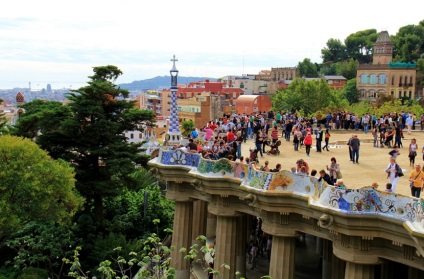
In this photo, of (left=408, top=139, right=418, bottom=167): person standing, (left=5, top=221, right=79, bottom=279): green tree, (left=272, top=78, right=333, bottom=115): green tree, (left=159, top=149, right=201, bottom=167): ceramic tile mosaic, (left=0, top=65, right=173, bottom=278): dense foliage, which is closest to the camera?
(left=408, top=139, right=418, bottom=167): person standing

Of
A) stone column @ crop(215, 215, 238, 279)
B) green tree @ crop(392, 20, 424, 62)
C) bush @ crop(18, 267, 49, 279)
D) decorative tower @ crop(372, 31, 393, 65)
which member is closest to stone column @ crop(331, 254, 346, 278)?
stone column @ crop(215, 215, 238, 279)

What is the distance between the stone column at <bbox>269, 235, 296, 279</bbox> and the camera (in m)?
21.1

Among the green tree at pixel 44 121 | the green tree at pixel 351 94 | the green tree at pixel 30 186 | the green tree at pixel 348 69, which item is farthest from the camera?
the green tree at pixel 348 69

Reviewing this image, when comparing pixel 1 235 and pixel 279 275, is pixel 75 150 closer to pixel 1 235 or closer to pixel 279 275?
pixel 1 235

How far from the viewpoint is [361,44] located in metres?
169

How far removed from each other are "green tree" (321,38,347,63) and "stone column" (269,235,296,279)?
159 metres

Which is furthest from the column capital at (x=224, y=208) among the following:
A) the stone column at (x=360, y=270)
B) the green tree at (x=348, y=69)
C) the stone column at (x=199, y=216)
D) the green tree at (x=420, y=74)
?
the green tree at (x=348, y=69)

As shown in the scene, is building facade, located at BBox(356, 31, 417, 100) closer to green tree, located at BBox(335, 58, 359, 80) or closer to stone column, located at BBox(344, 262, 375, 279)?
green tree, located at BBox(335, 58, 359, 80)

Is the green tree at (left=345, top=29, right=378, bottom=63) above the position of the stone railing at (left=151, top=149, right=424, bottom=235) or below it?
above

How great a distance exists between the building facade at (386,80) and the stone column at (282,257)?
10638 cm

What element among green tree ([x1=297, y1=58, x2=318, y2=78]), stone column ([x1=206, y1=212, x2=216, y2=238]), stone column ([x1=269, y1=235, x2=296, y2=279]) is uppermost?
green tree ([x1=297, y1=58, x2=318, y2=78])

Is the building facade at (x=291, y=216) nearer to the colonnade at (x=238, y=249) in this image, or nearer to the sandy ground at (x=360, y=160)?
the colonnade at (x=238, y=249)

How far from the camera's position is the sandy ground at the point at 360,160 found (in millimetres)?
23938

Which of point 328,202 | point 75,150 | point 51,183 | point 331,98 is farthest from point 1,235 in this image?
point 331,98
